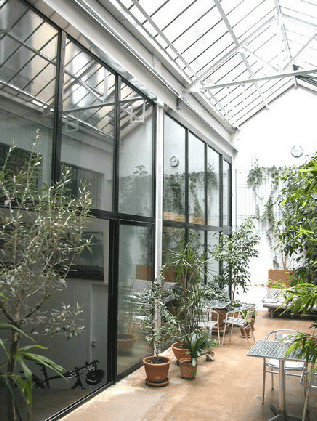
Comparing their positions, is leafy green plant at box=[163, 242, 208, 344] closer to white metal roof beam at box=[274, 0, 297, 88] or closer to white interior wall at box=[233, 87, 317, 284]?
white metal roof beam at box=[274, 0, 297, 88]

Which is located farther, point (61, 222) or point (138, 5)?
point (138, 5)

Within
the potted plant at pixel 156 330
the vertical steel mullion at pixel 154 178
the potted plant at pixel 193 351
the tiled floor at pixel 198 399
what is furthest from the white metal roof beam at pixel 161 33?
the tiled floor at pixel 198 399

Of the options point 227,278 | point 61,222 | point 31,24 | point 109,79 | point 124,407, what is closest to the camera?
point 61,222

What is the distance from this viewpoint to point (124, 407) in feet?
16.0

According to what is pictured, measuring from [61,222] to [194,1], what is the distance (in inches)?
208

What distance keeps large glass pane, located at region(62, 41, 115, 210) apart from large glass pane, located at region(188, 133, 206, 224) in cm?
345

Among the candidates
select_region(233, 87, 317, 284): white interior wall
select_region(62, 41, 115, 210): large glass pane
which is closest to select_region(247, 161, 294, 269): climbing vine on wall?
select_region(233, 87, 317, 284): white interior wall

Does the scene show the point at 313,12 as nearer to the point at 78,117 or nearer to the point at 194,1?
the point at 194,1

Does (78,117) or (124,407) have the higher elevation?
(78,117)

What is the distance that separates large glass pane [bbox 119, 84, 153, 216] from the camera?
6.20 meters

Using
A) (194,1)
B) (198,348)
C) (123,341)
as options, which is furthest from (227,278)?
(194,1)

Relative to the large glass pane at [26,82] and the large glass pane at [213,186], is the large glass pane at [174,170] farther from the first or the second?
the large glass pane at [26,82]

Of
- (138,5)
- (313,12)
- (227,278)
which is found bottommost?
(227,278)

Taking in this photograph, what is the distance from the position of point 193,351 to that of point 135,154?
10.4 ft
